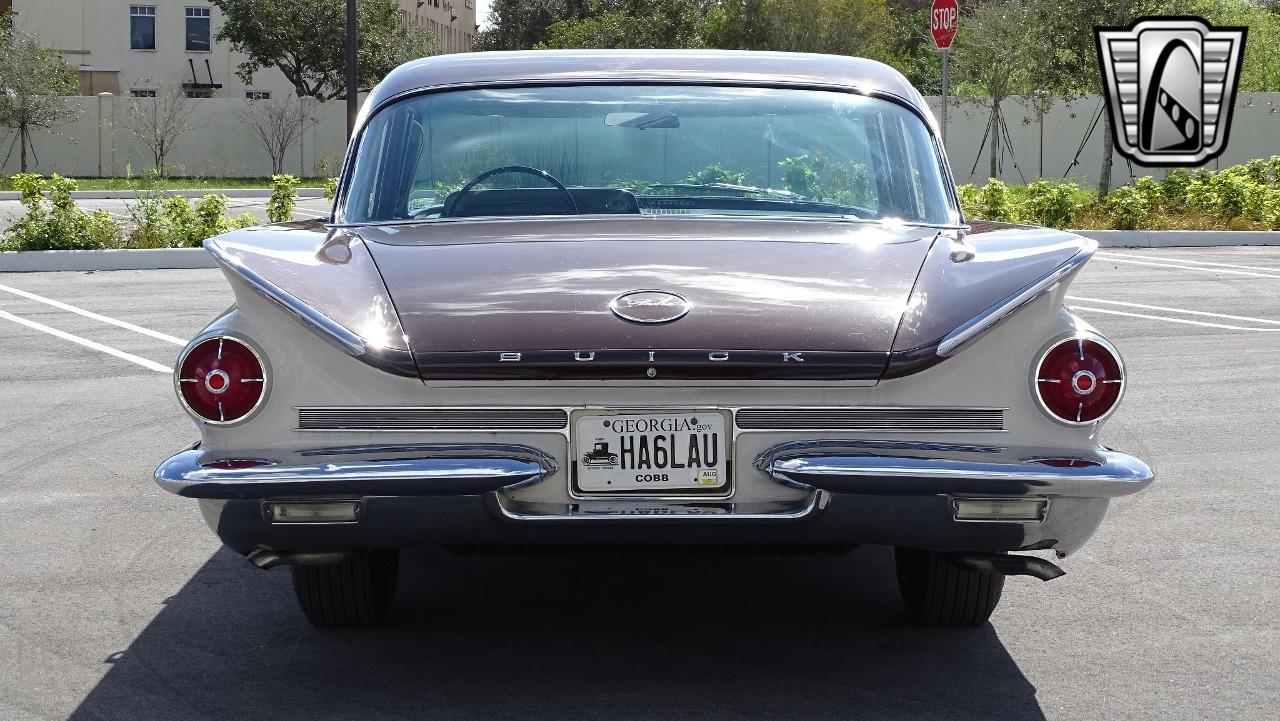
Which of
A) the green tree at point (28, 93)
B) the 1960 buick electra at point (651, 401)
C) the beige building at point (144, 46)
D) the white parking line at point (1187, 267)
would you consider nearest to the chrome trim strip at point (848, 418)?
the 1960 buick electra at point (651, 401)

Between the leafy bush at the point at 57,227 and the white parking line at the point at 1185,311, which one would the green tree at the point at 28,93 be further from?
the white parking line at the point at 1185,311

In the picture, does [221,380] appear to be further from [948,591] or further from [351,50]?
[351,50]

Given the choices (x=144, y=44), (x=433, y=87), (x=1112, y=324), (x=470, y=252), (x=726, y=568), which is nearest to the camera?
(x=470, y=252)

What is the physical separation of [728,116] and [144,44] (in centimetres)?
5454

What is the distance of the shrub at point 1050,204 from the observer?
21.8 meters

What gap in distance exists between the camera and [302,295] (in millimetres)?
3789

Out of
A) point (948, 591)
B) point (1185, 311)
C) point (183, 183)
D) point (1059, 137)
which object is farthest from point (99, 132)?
point (948, 591)

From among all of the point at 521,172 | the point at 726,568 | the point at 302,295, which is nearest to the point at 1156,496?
the point at 726,568

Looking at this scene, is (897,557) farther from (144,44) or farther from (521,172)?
(144,44)

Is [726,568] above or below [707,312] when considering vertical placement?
below

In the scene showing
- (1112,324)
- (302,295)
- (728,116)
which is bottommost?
(1112,324)

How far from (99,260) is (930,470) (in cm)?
1531

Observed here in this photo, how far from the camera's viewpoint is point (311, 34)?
48.4m

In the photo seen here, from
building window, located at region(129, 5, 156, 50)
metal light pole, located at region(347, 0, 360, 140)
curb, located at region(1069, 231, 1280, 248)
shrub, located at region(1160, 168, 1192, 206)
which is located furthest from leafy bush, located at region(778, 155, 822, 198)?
building window, located at region(129, 5, 156, 50)
